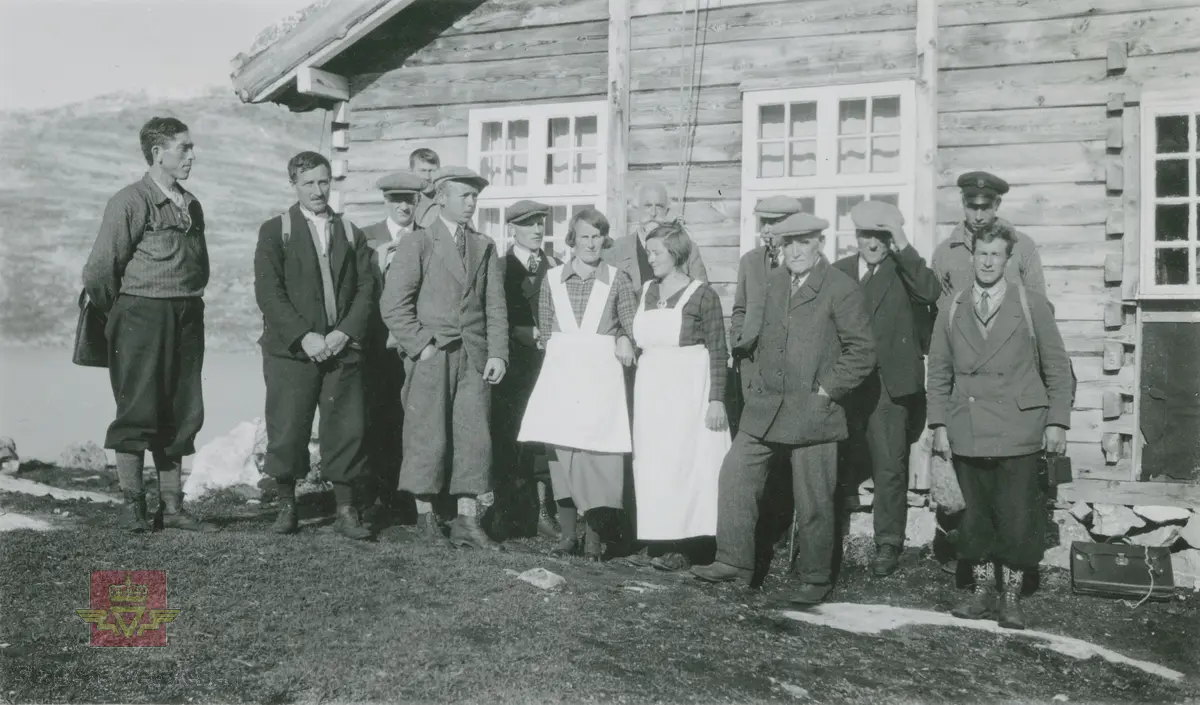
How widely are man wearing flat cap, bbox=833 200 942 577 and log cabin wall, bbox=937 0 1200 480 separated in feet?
4.46

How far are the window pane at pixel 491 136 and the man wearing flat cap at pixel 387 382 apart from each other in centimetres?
138

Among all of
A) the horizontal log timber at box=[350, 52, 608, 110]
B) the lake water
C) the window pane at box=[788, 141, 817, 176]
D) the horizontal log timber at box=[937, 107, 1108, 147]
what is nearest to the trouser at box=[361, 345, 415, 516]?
the horizontal log timber at box=[350, 52, 608, 110]

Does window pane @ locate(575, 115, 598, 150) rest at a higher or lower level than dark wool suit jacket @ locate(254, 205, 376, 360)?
higher

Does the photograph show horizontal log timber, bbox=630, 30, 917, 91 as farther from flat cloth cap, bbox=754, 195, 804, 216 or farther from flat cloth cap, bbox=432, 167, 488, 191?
flat cloth cap, bbox=432, 167, 488, 191

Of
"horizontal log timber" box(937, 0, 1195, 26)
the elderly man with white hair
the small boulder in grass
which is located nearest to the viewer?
the elderly man with white hair

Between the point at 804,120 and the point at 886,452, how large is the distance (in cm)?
286

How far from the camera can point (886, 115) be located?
7422 millimetres

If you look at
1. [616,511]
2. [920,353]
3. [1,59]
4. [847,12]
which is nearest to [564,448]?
[616,511]

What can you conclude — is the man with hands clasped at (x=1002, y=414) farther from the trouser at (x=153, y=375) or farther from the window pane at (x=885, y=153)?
the trouser at (x=153, y=375)

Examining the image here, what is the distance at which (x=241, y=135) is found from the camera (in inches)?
1567

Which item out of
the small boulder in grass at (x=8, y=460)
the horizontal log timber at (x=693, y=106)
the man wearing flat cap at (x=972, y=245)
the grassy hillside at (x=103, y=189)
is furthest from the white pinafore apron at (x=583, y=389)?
the grassy hillside at (x=103, y=189)

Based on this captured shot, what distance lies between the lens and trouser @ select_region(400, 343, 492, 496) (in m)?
5.85

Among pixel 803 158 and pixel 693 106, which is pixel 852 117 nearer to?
pixel 803 158

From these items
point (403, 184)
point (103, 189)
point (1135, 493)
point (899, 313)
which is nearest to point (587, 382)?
point (899, 313)
